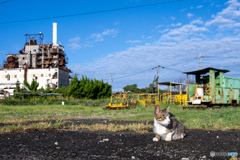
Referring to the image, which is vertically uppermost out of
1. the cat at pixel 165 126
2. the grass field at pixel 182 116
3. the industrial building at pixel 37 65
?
the industrial building at pixel 37 65

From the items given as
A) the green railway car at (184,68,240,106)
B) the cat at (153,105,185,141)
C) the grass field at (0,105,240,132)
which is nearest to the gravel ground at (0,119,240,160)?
the cat at (153,105,185,141)

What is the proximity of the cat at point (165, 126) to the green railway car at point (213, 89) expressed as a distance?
16537 millimetres

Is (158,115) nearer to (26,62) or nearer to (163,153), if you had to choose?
(163,153)

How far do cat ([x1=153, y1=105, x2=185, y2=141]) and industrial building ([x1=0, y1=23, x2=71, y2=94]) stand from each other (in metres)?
64.5

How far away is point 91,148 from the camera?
203 inches

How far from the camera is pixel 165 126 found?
5613mm

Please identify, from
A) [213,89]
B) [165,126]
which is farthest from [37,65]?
[165,126]

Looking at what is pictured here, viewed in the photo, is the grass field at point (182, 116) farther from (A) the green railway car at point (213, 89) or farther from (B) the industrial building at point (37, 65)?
(B) the industrial building at point (37, 65)

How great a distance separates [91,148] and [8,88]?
2678 inches

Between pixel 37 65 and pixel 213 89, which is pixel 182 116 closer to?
pixel 213 89

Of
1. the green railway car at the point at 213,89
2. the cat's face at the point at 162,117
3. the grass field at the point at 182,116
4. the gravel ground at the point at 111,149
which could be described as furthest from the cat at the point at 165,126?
the green railway car at the point at 213,89

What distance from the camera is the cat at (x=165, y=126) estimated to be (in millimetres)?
5405

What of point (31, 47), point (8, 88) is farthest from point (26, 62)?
point (8, 88)

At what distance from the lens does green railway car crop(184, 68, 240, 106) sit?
70.4 feet
